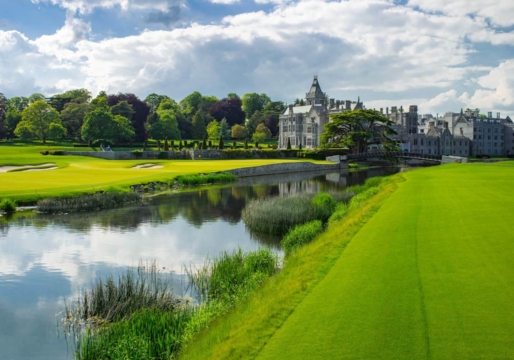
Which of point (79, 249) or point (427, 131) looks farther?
point (427, 131)

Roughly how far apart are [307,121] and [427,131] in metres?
28.3

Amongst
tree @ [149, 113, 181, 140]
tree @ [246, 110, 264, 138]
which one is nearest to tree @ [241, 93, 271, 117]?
tree @ [246, 110, 264, 138]

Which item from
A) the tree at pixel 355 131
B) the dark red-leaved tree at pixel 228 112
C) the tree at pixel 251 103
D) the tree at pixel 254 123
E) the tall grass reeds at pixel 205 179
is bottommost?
the tall grass reeds at pixel 205 179

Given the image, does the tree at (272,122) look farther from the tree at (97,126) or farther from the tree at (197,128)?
the tree at (97,126)

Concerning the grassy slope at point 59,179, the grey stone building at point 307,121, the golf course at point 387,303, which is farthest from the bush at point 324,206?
the grey stone building at point 307,121

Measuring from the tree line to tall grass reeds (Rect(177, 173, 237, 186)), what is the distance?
35.2 meters

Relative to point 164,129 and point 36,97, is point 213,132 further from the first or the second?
point 36,97

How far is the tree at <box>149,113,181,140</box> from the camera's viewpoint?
319 feet

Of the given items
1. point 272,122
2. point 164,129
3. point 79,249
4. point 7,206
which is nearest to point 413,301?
point 79,249

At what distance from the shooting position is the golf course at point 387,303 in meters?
6.18

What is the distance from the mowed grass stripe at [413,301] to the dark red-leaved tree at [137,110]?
296 ft

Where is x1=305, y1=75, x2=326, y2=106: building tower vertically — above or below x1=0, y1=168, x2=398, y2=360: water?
above

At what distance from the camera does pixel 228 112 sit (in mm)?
131875

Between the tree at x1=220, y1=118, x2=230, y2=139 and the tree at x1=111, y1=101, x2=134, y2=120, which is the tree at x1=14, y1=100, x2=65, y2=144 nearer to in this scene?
the tree at x1=111, y1=101, x2=134, y2=120
